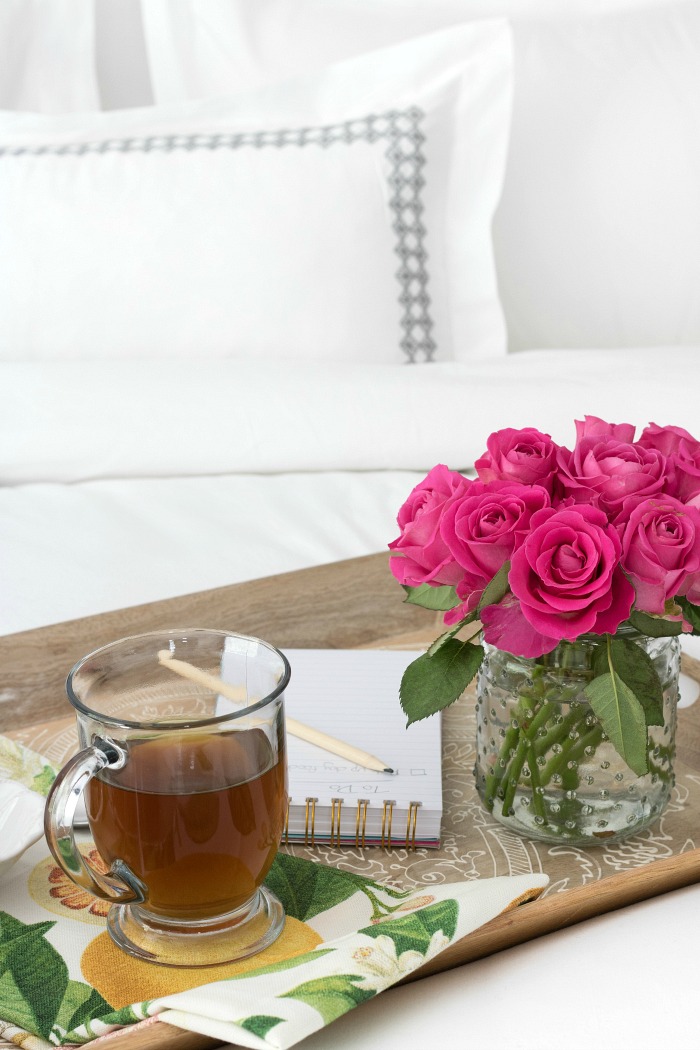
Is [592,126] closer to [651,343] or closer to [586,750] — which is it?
[651,343]

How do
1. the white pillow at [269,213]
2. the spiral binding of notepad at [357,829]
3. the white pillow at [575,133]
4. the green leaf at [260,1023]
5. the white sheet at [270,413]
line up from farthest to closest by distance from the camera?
the white pillow at [575,133]
the white pillow at [269,213]
the white sheet at [270,413]
the spiral binding of notepad at [357,829]
the green leaf at [260,1023]

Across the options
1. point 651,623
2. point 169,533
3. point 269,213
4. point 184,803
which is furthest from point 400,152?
point 184,803

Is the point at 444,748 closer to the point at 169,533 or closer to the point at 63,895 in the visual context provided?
the point at 63,895

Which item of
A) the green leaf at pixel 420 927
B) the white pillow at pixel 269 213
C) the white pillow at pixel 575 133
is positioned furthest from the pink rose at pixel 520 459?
the white pillow at pixel 575 133

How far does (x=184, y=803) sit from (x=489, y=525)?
0.20 meters

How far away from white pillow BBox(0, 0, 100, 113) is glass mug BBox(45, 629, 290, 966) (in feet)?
5.00

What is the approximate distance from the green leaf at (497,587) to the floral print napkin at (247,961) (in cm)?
14

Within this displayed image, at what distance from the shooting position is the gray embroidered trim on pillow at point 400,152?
1590 mm

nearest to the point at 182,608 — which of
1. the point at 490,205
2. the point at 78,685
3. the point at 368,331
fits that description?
the point at 78,685

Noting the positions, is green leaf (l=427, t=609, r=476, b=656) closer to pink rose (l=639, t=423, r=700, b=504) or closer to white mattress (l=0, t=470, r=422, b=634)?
pink rose (l=639, t=423, r=700, b=504)

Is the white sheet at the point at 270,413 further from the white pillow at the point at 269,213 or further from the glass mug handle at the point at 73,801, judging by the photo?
the glass mug handle at the point at 73,801

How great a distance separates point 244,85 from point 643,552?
1.54 metres

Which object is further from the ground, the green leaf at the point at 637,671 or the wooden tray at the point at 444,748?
the green leaf at the point at 637,671

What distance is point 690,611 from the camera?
58 cm
